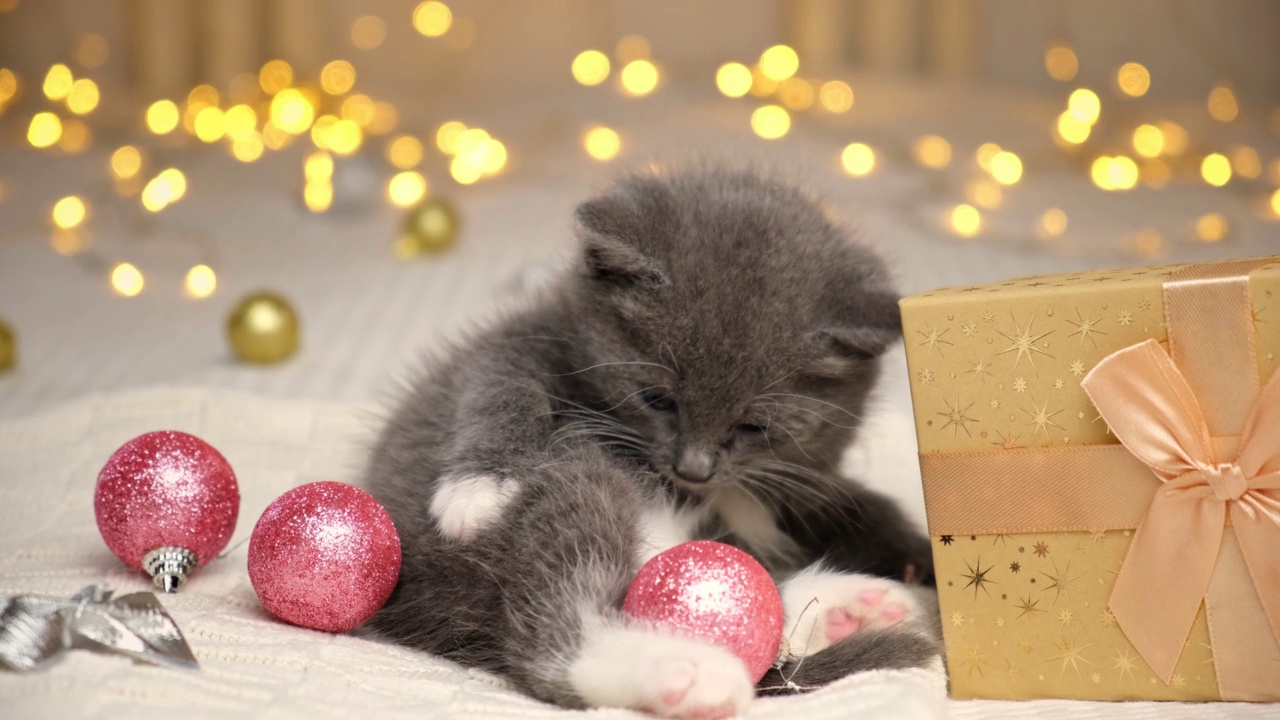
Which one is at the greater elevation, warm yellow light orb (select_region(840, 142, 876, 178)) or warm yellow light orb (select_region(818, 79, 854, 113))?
warm yellow light orb (select_region(818, 79, 854, 113))

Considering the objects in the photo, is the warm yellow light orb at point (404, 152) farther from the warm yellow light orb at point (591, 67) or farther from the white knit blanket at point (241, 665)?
the white knit blanket at point (241, 665)

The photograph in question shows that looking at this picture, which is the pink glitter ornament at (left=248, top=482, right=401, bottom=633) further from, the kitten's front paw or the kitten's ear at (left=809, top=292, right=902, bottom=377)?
the kitten's ear at (left=809, top=292, right=902, bottom=377)

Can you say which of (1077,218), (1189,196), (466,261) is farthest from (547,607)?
(1189,196)

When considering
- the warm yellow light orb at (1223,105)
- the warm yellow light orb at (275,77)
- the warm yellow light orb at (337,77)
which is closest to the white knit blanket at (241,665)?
the warm yellow light orb at (275,77)

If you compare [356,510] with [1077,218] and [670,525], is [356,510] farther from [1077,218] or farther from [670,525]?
[1077,218]

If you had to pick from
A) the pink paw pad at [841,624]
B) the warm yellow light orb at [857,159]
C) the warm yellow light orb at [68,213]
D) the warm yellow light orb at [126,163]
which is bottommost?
the pink paw pad at [841,624]

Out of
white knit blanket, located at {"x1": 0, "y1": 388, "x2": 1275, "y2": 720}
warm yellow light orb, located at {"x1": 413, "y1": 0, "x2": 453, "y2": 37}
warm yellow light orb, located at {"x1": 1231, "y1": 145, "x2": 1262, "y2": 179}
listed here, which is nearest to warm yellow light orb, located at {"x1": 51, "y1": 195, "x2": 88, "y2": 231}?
white knit blanket, located at {"x1": 0, "y1": 388, "x2": 1275, "y2": 720}

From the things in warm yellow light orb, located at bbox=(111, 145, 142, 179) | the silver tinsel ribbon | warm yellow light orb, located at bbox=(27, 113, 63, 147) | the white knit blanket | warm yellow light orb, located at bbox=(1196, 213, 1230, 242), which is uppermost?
warm yellow light orb, located at bbox=(27, 113, 63, 147)
